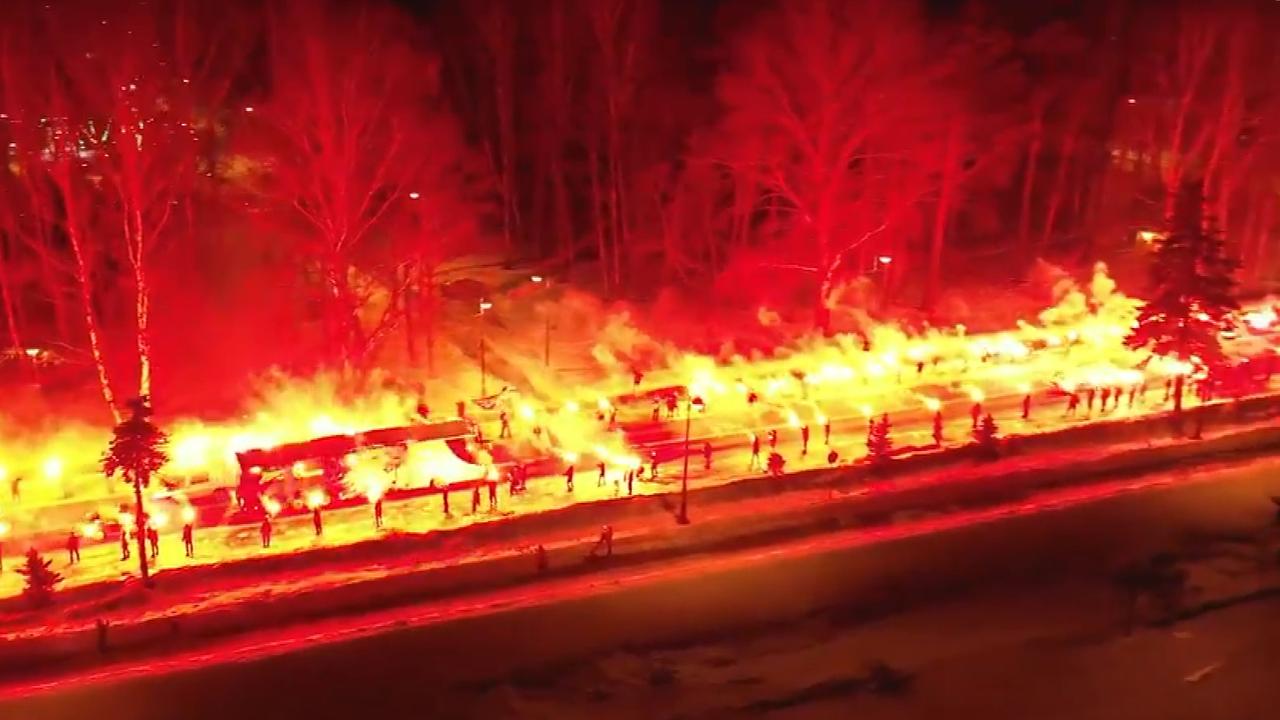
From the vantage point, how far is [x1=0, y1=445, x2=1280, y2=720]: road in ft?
39.0

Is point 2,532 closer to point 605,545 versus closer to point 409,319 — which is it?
point 605,545

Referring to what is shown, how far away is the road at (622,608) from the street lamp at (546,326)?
8199 mm

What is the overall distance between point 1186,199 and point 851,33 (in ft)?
22.3

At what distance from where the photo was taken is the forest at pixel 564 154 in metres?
19.0

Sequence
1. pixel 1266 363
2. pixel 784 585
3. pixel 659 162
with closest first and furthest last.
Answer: pixel 784 585
pixel 1266 363
pixel 659 162

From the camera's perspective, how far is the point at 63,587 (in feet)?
44.6

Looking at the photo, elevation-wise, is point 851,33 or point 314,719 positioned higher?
point 851,33

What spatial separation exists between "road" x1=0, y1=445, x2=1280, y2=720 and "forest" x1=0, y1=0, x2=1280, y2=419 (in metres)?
7.35

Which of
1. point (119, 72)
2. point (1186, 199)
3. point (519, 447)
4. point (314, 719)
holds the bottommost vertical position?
point (314, 719)

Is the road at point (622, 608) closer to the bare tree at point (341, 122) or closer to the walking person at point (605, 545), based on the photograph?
the walking person at point (605, 545)

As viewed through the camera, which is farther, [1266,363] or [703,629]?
[1266,363]

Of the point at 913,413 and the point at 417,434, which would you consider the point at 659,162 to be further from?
the point at 417,434

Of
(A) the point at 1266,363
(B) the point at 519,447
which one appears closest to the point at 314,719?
(B) the point at 519,447

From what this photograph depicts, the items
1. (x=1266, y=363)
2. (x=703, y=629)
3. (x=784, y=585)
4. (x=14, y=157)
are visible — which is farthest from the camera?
(x=14, y=157)
